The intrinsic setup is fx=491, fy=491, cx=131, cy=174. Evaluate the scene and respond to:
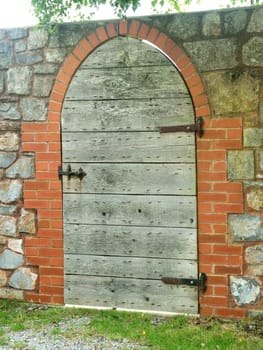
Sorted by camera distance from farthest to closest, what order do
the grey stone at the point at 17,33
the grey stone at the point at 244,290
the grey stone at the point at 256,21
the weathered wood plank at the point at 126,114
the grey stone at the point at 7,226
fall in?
the grey stone at the point at 7,226 → the grey stone at the point at 17,33 → the weathered wood plank at the point at 126,114 → the grey stone at the point at 244,290 → the grey stone at the point at 256,21

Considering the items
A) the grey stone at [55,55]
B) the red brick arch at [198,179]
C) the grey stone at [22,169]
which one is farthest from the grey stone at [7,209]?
the grey stone at [55,55]

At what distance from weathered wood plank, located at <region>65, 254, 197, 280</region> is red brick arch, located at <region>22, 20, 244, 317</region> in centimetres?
11

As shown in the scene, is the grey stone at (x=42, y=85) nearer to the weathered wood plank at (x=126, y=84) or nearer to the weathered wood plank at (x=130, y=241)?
the weathered wood plank at (x=126, y=84)

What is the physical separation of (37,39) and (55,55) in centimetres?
22

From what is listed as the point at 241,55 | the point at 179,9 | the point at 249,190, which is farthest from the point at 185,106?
the point at 179,9

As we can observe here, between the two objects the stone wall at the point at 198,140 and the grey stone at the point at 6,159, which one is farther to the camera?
the grey stone at the point at 6,159

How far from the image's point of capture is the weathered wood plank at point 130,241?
3.91 meters

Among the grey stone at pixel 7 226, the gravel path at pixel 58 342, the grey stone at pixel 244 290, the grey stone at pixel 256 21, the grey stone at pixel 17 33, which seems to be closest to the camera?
the gravel path at pixel 58 342

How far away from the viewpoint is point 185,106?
383 cm

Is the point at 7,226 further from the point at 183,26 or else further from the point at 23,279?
the point at 183,26

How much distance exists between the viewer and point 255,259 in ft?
12.2

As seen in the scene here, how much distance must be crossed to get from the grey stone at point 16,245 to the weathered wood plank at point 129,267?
434mm

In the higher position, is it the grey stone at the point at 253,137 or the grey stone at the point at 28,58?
the grey stone at the point at 28,58

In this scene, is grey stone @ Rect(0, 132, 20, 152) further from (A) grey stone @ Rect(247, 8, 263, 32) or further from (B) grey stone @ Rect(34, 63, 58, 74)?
(A) grey stone @ Rect(247, 8, 263, 32)
